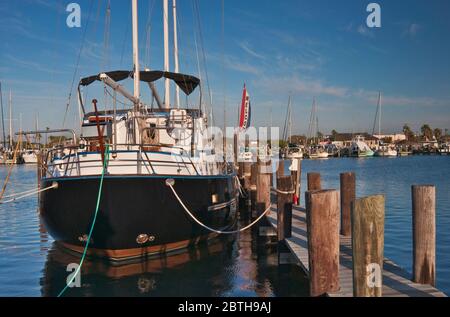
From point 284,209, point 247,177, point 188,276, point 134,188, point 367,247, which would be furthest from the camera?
point 247,177

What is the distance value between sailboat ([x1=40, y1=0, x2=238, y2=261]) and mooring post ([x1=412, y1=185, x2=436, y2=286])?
5428mm

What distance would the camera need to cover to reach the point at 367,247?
622cm

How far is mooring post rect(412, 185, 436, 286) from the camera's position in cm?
690

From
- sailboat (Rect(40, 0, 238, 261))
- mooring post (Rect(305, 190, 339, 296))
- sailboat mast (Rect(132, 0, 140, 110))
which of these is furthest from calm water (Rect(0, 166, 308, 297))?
sailboat mast (Rect(132, 0, 140, 110))

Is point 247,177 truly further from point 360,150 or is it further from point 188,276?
point 360,150

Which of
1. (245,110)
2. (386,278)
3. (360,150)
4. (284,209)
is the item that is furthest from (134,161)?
(360,150)

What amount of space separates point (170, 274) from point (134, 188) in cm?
213

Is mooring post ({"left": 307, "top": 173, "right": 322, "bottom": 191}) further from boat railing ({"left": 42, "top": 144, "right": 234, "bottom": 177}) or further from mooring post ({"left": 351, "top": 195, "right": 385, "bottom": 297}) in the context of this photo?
mooring post ({"left": 351, "top": 195, "right": 385, "bottom": 297})

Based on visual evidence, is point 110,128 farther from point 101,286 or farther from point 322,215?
point 322,215

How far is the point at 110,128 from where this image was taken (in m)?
12.4

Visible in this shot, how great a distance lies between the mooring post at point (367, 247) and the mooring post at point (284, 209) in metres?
4.71

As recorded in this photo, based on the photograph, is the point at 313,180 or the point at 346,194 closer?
the point at 346,194
